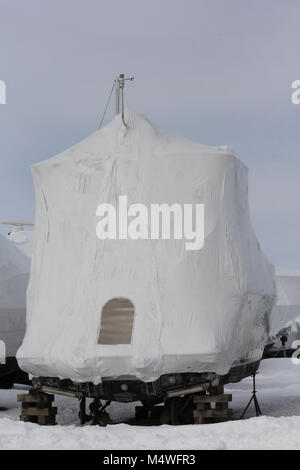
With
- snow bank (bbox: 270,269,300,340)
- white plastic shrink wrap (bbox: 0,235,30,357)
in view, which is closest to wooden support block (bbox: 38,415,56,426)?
white plastic shrink wrap (bbox: 0,235,30,357)

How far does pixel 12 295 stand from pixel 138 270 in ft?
26.5

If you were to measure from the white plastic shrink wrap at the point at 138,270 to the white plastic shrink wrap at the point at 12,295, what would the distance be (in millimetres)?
5368

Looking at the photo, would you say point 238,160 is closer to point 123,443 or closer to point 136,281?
point 136,281

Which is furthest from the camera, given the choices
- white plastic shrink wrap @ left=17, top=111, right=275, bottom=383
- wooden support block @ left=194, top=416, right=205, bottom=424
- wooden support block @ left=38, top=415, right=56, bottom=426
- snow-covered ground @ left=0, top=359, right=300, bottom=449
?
wooden support block @ left=38, top=415, right=56, bottom=426

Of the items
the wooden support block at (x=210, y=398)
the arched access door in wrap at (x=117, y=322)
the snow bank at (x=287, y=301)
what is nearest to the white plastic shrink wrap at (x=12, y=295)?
the arched access door in wrap at (x=117, y=322)

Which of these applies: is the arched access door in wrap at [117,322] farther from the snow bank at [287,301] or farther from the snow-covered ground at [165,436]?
the snow bank at [287,301]

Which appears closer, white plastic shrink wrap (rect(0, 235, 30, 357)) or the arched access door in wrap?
the arched access door in wrap

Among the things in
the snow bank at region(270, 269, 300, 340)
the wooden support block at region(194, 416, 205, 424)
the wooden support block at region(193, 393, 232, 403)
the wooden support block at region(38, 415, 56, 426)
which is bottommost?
the wooden support block at region(38, 415, 56, 426)

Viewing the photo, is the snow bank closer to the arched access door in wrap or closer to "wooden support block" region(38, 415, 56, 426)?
"wooden support block" region(38, 415, 56, 426)

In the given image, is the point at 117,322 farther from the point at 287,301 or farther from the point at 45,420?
the point at 287,301

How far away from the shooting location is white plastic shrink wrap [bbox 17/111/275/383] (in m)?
13.7

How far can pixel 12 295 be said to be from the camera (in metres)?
21.5

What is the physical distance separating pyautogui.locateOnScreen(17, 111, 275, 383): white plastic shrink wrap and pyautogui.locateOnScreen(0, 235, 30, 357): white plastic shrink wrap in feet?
17.6

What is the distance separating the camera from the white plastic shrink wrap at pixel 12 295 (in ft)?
66.8
